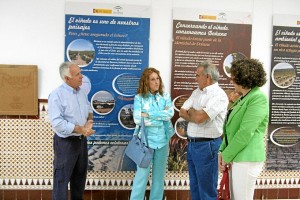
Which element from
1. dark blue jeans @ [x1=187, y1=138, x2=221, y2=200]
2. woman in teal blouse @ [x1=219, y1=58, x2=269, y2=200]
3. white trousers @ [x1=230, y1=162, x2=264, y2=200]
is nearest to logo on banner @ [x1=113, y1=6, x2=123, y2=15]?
dark blue jeans @ [x1=187, y1=138, x2=221, y2=200]

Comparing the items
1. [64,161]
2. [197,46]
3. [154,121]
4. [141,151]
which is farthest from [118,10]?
[64,161]

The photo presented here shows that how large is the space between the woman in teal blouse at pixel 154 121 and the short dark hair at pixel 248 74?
3.98ft

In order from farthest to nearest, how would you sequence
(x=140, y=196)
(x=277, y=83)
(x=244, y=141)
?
(x=277, y=83)
(x=140, y=196)
(x=244, y=141)

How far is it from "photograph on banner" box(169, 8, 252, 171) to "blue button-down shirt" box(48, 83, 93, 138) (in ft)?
3.95

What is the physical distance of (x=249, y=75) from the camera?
238 cm

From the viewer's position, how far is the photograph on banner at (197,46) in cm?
394

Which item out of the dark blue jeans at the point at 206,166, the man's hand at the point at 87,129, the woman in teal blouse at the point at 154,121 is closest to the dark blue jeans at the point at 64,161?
the man's hand at the point at 87,129

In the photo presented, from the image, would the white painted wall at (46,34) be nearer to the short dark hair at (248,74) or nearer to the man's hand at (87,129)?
the man's hand at (87,129)

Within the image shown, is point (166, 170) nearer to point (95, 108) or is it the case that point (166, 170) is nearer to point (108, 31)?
point (95, 108)

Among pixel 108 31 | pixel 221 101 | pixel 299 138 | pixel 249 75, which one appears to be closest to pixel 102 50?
pixel 108 31

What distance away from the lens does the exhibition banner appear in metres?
4.13

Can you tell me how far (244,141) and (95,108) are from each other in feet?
6.61

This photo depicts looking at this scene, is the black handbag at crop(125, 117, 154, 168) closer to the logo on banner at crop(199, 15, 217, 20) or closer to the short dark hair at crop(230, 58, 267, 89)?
the short dark hair at crop(230, 58, 267, 89)

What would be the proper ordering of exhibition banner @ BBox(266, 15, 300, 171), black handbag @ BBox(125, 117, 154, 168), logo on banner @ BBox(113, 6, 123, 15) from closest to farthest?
1. black handbag @ BBox(125, 117, 154, 168)
2. logo on banner @ BBox(113, 6, 123, 15)
3. exhibition banner @ BBox(266, 15, 300, 171)
